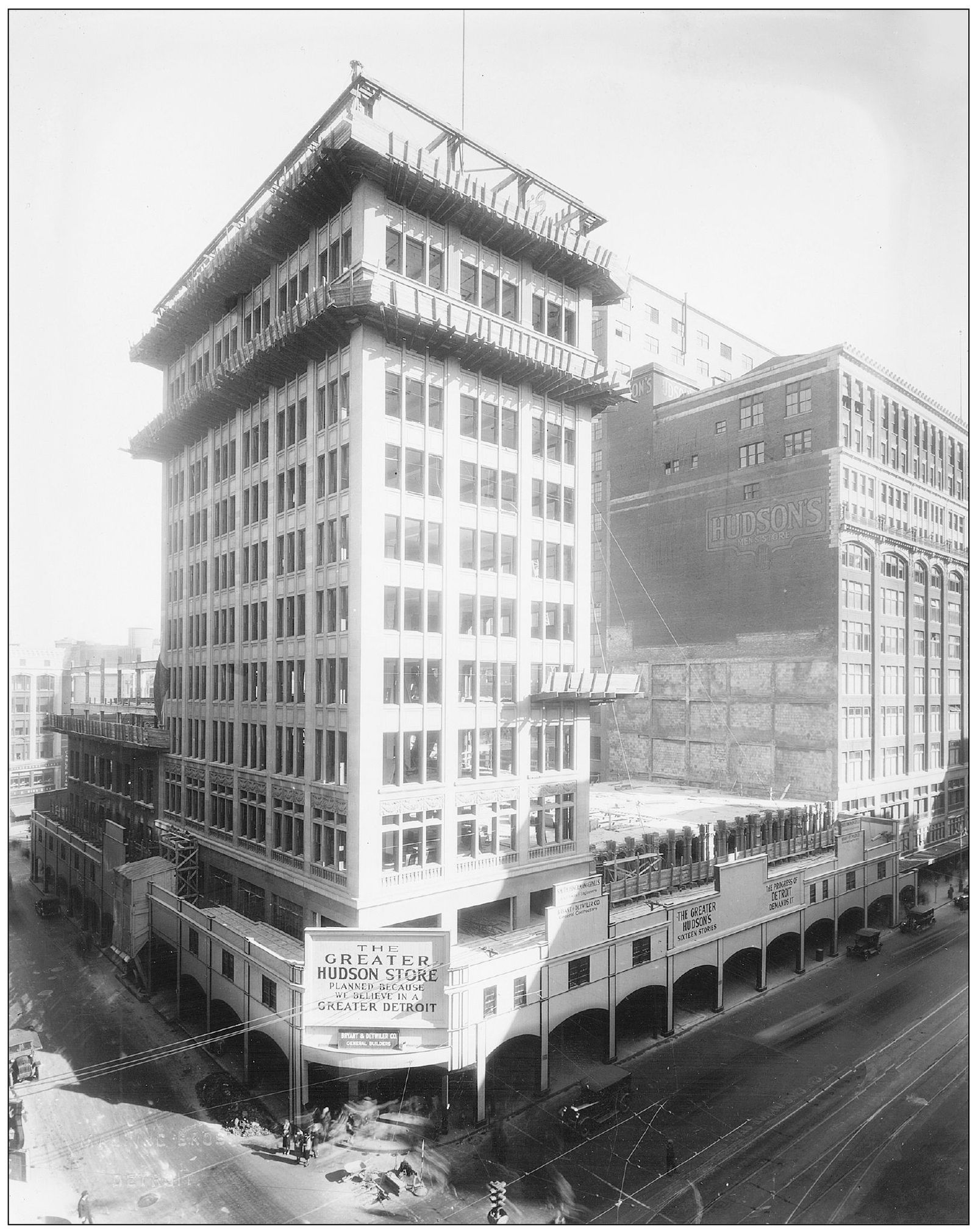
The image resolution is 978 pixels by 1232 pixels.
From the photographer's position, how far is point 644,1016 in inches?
1337

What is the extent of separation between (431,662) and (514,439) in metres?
11.1

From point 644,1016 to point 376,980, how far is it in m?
15.3

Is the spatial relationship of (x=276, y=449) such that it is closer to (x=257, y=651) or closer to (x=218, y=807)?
(x=257, y=651)

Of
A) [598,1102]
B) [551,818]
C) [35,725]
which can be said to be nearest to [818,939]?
[551,818]

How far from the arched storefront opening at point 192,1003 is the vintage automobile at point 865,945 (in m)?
33.2

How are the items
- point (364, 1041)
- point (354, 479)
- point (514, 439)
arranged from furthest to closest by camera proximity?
point (514, 439)
point (354, 479)
point (364, 1041)

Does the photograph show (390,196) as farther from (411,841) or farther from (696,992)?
(696,992)

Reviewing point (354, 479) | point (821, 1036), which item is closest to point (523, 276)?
point (354, 479)

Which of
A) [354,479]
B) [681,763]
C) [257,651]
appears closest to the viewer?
[354,479]

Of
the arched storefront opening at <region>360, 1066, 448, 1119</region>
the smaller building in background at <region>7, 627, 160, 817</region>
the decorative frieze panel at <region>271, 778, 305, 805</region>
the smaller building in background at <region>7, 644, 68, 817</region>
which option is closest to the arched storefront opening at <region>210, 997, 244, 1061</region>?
the arched storefront opening at <region>360, 1066, 448, 1119</region>

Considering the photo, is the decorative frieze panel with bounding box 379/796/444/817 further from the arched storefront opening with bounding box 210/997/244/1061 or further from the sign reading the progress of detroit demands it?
the sign reading the progress of detroit demands it

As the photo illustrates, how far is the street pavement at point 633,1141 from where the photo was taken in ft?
73.6

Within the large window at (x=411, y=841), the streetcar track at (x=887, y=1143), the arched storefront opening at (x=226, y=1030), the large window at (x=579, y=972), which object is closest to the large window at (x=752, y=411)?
the large window at (x=411, y=841)

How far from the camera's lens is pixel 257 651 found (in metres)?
38.1
